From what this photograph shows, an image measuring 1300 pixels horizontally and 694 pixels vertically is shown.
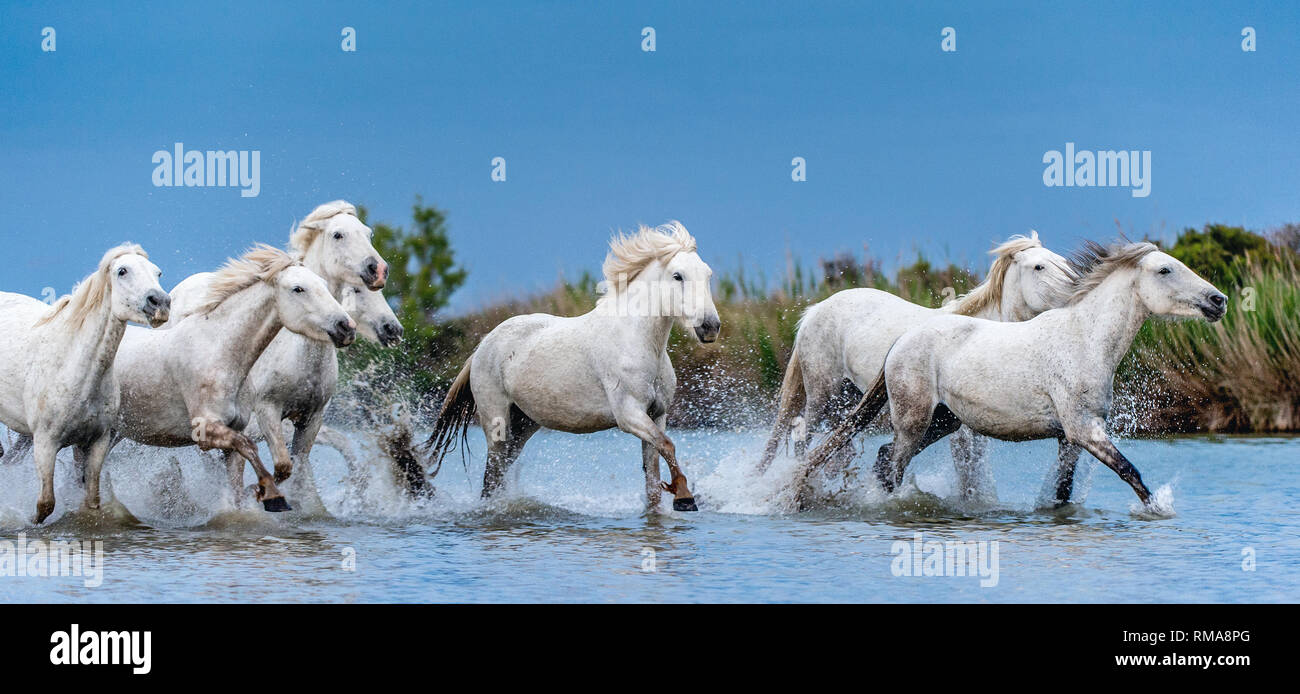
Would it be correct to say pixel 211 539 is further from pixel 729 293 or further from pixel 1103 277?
pixel 729 293

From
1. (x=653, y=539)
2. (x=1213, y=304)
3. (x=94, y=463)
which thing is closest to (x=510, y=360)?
(x=653, y=539)

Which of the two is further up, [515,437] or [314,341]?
[314,341]

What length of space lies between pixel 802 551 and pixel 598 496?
2.77m

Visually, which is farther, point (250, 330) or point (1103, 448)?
point (1103, 448)

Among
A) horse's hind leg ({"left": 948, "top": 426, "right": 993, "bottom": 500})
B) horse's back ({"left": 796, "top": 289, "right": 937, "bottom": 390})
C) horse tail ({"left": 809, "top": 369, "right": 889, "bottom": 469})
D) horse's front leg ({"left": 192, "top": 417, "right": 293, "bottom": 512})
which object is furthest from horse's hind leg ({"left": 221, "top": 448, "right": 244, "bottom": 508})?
horse's hind leg ({"left": 948, "top": 426, "right": 993, "bottom": 500})

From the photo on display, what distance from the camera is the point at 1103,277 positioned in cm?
990

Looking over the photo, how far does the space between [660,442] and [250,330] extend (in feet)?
8.14

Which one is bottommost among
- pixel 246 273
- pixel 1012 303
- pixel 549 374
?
pixel 549 374

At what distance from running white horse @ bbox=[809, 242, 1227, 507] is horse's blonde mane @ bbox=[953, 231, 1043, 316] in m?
1.05

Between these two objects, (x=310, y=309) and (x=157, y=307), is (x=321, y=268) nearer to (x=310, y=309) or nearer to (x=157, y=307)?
(x=310, y=309)

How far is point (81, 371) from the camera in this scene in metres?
9.14

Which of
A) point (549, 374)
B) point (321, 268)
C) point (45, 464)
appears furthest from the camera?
point (549, 374)

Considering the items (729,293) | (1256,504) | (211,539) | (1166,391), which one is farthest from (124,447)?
(1166,391)

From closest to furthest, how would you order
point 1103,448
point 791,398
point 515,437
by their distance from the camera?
point 1103,448, point 515,437, point 791,398
